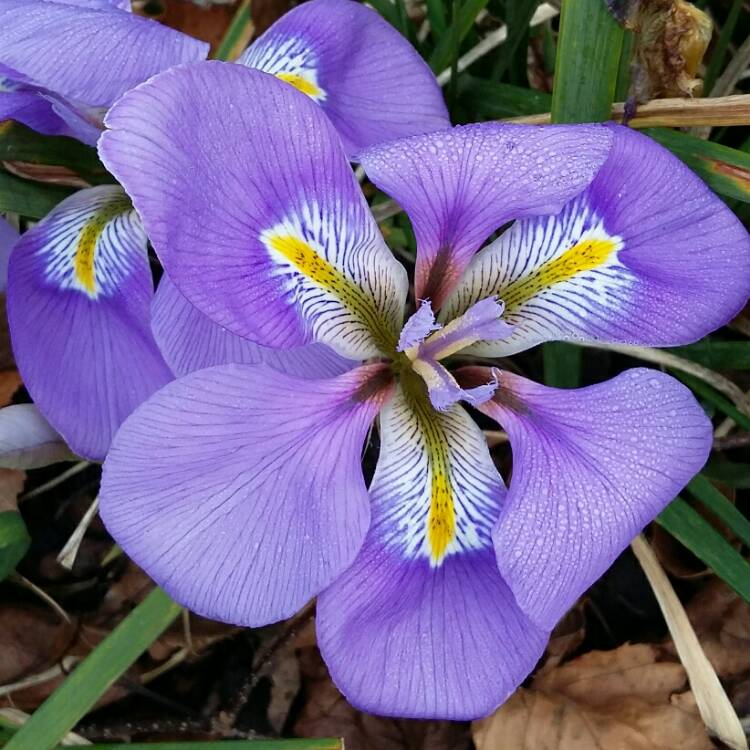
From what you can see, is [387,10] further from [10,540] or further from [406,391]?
[10,540]

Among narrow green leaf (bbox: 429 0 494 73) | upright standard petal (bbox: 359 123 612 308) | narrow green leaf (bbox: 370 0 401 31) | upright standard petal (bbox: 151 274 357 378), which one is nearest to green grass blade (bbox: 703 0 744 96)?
narrow green leaf (bbox: 429 0 494 73)

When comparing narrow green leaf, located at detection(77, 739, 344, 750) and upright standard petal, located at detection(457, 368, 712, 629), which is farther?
narrow green leaf, located at detection(77, 739, 344, 750)

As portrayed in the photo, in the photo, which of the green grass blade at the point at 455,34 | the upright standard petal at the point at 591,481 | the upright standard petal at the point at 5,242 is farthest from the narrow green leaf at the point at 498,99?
the upright standard petal at the point at 5,242

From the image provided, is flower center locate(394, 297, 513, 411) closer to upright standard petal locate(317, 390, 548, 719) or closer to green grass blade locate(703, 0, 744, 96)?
upright standard petal locate(317, 390, 548, 719)

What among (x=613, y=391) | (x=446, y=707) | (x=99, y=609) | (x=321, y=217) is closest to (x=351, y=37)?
(x=321, y=217)

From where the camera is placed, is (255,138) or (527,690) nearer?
(255,138)

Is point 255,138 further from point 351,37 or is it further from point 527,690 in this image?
point 527,690

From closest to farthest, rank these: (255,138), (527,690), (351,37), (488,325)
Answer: (255,138)
(488,325)
(351,37)
(527,690)
